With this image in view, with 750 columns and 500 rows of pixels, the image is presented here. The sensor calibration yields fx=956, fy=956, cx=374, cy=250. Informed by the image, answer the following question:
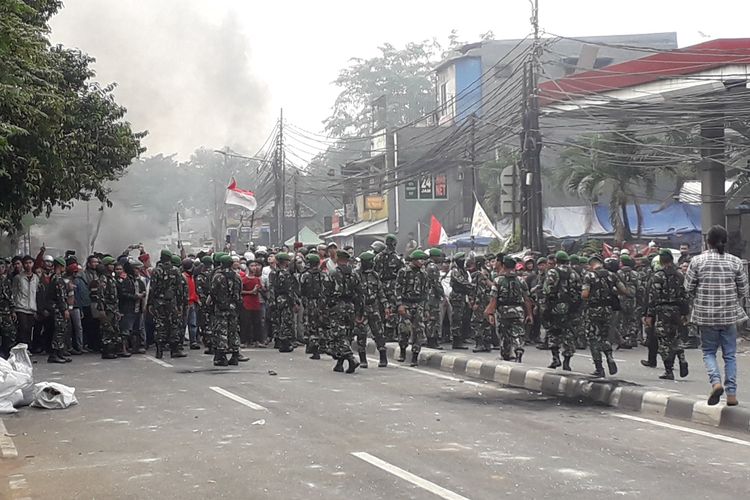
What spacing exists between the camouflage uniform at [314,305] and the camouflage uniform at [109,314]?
335 cm

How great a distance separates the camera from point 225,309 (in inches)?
579

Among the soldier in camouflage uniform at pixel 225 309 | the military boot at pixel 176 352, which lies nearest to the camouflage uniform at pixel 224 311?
the soldier in camouflage uniform at pixel 225 309

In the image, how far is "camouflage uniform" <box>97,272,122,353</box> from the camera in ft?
53.9

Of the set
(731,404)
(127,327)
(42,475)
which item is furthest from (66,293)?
(731,404)

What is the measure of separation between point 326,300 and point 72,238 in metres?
47.4

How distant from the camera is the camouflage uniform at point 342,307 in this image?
13523mm

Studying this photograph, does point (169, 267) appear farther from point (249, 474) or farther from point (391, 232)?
point (391, 232)

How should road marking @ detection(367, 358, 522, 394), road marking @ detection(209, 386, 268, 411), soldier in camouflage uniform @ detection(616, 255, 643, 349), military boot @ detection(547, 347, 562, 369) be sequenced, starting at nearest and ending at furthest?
1. road marking @ detection(209, 386, 268, 411)
2. road marking @ detection(367, 358, 522, 394)
3. military boot @ detection(547, 347, 562, 369)
4. soldier in camouflage uniform @ detection(616, 255, 643, 349)

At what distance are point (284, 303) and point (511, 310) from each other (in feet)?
16.0

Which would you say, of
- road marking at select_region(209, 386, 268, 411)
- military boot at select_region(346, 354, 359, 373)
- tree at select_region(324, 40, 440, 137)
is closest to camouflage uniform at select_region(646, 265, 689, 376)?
military boot at select_region(346, 354, 359, 373)

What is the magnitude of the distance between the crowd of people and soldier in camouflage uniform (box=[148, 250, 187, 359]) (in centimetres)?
2

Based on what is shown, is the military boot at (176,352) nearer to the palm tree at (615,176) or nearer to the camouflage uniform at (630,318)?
the camouflage uniform at (630,318)

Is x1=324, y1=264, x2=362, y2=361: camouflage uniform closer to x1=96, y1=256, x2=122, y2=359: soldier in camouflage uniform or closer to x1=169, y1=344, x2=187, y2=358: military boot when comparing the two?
x1=169, y1=344, x2=187, y2=358: military boot

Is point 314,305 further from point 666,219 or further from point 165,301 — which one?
point 666,219
